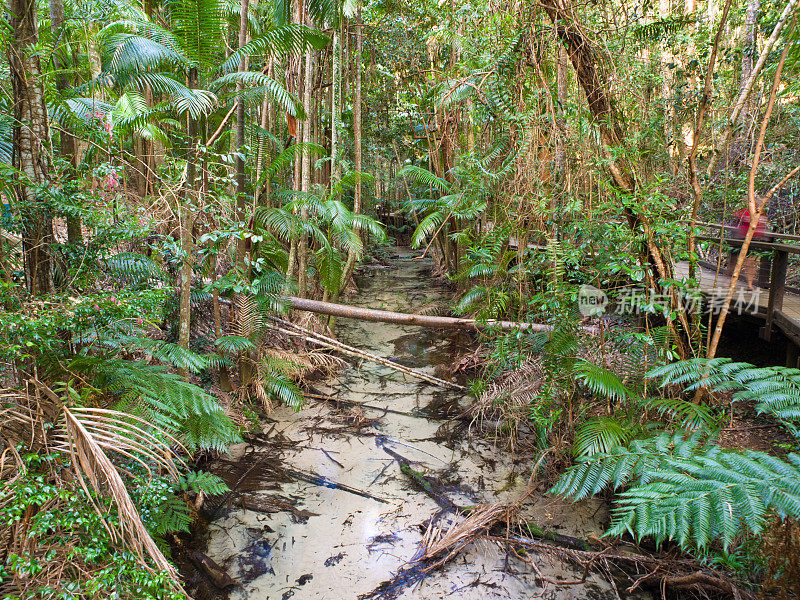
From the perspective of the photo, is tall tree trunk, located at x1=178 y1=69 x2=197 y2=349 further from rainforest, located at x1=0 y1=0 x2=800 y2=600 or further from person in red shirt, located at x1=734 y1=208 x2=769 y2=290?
person in red shirt, located at x1=734 y1=208 x2=769 y2=290

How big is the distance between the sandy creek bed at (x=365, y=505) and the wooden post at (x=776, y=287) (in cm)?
238

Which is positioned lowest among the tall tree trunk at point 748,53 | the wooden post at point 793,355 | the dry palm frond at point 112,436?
the wooden post at point 793,355

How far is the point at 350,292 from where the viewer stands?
29.9 ft

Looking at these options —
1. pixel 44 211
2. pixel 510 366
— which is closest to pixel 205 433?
pixel 44 211

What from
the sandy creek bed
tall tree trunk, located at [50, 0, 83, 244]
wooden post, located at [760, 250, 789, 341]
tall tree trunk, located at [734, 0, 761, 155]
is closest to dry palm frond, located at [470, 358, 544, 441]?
the sandy creek bed

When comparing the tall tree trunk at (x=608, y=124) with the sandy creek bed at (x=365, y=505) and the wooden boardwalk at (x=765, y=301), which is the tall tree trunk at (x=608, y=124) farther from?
the sandy creek bed at (x=365, y=505)

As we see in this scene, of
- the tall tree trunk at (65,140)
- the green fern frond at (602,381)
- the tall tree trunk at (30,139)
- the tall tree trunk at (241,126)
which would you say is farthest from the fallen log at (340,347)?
the tall tree trunk at (30,139)

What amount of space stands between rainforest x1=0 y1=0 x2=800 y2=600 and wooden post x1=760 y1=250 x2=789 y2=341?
3 cm

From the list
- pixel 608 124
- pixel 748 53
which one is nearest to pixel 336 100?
pixel 608 124

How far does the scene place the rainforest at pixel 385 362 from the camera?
1896 millimetres

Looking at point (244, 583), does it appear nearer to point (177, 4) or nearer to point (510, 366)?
point (510, 366)

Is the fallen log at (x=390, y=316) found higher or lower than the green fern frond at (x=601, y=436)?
higher

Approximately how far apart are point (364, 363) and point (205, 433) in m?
3.28

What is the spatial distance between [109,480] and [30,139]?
1.64 m
